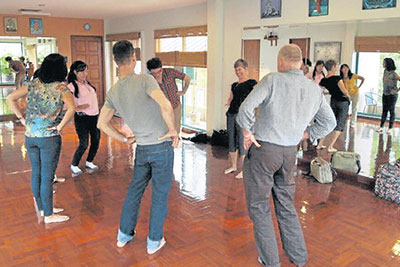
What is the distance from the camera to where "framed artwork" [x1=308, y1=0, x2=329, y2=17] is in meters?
5.27

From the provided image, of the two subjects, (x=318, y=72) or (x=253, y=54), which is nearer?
(x=318, y=72)

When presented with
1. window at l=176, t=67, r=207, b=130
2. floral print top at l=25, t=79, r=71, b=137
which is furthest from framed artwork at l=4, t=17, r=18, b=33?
floral print top at l=25, t=79, r=71, b=137

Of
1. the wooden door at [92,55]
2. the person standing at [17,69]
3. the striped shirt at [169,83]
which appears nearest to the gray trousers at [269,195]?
the striped shirt at [169,83]

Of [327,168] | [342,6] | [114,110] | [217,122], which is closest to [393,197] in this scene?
[327,168]

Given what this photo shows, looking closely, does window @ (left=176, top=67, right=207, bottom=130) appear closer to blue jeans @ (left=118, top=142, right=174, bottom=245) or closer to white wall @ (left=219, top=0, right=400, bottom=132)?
white wall @ (left=219, top=0, right=400, bottom=132)

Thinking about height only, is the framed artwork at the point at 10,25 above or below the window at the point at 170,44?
above

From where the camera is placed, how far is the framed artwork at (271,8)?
597cm

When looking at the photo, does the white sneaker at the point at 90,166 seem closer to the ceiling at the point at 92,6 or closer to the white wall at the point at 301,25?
the white wall at the point at 301,25

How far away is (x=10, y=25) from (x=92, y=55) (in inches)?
93.1

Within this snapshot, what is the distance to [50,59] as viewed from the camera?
10.9 feet

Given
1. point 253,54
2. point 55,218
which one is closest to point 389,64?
point 253,54

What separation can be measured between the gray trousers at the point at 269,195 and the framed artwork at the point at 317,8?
335 cm

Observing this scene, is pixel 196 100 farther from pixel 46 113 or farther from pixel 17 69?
pixel 46 113

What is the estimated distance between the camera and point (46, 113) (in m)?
3.35
